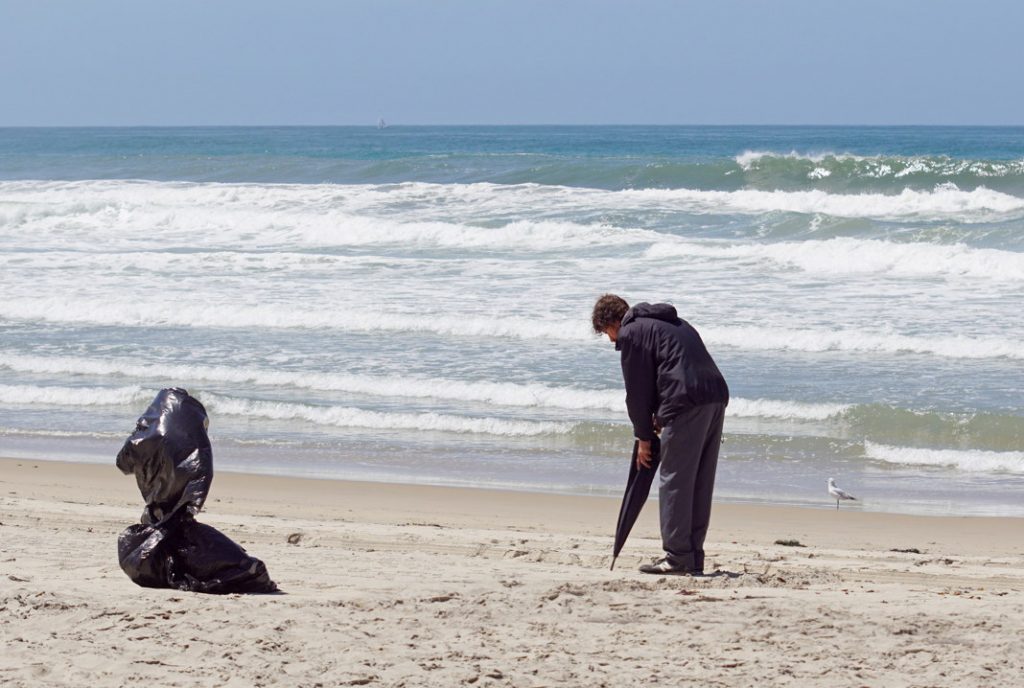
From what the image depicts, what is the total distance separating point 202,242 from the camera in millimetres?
23578

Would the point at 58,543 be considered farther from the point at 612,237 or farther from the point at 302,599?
the point at 612,237

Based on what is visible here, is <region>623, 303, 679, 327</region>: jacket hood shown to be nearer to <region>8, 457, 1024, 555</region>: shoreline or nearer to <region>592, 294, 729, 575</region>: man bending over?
<region>592, 294, 729, 575</region>: man bending over

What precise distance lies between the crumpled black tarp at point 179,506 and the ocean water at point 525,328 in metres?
3.65

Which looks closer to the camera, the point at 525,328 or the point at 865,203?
the point at 525,328

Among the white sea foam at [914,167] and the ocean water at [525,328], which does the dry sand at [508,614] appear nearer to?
the ocean water at [525,328]

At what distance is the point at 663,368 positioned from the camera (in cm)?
563

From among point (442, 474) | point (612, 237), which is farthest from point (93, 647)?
point (612, 237)

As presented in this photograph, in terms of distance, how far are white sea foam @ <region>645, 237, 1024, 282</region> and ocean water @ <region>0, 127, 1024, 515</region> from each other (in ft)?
0.21

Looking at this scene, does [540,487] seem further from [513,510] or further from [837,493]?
[837,493]

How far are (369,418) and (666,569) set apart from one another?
496 centimetres

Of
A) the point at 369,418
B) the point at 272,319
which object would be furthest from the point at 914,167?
the point at 369,418

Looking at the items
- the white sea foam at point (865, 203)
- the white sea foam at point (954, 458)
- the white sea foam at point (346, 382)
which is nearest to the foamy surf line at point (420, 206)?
the white sea foam at point (865, 203)

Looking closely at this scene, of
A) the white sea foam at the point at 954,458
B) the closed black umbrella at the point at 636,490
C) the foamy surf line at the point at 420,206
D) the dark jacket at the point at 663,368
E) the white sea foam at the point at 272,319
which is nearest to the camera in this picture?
the dark jacket at the point at 663,368

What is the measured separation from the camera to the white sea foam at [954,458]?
29.6 ft
